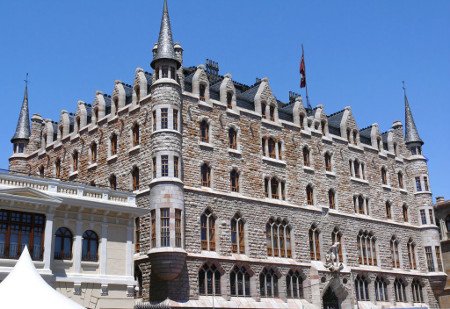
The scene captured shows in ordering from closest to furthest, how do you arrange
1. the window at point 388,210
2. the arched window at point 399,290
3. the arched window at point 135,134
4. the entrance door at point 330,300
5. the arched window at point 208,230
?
the arched window at point 208,230 → the arched window at point 135,134 → the entrance door at point 330,300 → the arched window at point 399,290 → the window at point 388,210

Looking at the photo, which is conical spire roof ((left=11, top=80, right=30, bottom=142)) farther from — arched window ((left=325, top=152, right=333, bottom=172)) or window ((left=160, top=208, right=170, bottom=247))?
arched window ((left=325, top=152, right=333, bottom=172))

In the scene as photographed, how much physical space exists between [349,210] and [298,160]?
6586mm

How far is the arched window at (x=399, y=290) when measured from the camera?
4844 cm

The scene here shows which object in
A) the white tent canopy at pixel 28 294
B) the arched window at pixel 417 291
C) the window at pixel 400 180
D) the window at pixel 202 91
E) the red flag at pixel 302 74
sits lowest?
the white tent canopy at pixel 28 294

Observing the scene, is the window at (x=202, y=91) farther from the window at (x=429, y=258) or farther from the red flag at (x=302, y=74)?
the window at (x=429, y=258)

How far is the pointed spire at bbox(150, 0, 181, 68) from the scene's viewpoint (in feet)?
122

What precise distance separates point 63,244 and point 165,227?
21.6ft

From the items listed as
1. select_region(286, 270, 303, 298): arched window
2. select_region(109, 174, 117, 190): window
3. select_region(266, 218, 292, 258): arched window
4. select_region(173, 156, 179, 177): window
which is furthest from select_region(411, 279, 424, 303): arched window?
select_region(109, 174, 117, 190): window

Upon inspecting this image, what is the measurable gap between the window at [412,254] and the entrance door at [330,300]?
10500 mm

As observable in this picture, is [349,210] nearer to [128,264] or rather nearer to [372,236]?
[372,236]

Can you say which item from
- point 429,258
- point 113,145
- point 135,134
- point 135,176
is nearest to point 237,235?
point 135,176

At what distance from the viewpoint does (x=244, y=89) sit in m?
46.8

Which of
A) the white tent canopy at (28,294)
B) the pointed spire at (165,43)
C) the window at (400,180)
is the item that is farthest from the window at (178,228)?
the window at (400,180)

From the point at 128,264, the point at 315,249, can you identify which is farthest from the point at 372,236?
the point at 128,264
